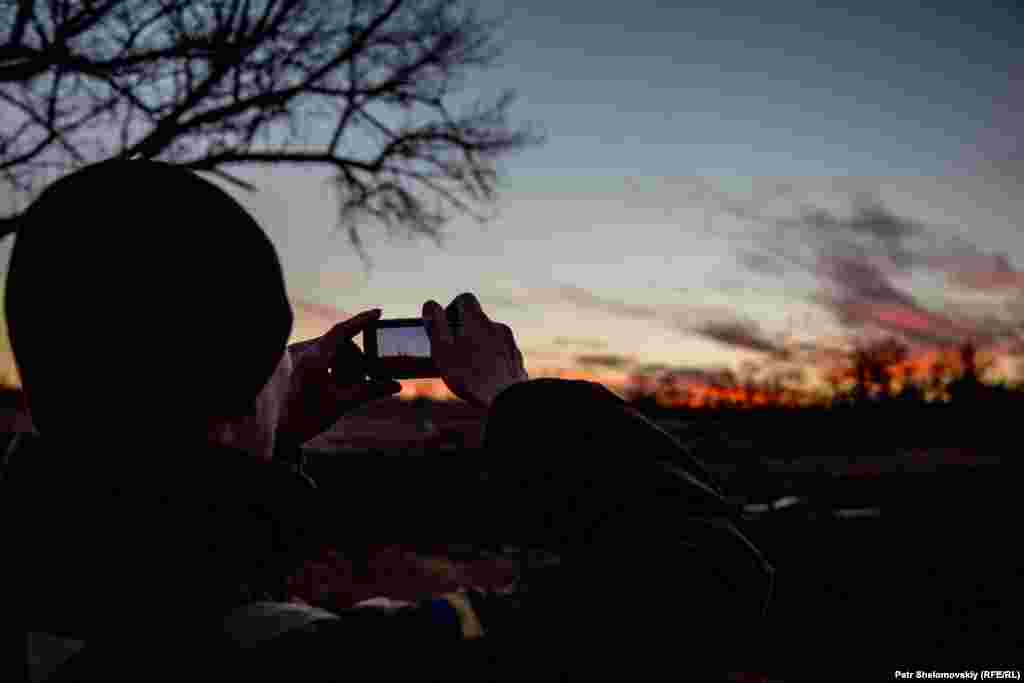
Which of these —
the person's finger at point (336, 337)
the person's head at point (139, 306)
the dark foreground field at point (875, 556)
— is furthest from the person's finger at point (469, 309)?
the dark foreground field at point (875, 556)

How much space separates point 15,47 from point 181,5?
1.54 metres

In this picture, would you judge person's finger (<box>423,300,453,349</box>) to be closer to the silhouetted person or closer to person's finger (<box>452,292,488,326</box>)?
person's finger (<box>452,292,488,326</box>)

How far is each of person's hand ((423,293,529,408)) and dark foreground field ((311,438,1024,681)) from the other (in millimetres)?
5023

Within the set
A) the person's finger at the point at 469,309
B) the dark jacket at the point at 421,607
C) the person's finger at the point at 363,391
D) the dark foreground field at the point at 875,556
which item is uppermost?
the person's finger at the point at 469,309

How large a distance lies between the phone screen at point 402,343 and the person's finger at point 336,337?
0.04 meters

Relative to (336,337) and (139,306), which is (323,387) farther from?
(139,306)

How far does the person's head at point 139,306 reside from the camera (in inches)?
35.3

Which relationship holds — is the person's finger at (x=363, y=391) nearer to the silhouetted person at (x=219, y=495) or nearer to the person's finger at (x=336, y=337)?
the person's finger at (x=336, y=337)

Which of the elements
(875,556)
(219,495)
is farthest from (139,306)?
(875,556)

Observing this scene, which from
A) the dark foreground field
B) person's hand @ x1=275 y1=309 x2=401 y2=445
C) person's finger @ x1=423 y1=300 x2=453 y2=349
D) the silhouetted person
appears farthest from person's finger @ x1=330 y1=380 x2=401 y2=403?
the dark foreground field

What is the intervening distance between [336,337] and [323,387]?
5.0 inches

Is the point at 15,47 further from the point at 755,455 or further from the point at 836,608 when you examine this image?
the point at 755,455

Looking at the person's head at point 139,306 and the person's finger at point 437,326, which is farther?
the person's finger at point 437,326

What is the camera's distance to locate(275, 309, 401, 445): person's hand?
1.45 metres
